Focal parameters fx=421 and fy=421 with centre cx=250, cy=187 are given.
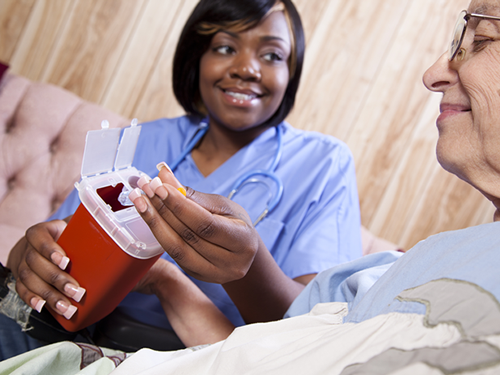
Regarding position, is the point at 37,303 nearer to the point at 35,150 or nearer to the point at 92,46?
the point at 35,150

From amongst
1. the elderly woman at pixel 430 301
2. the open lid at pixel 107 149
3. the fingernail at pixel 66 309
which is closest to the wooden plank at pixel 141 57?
the open lid at pixel 107 149

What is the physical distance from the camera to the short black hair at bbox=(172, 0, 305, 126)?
1.16m

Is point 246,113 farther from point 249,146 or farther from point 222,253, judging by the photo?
point 222,253

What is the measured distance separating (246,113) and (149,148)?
0.34 m

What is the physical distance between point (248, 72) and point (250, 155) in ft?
0.76

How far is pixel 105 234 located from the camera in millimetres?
656

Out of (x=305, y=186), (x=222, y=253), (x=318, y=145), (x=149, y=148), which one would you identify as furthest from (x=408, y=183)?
(x=222, y=253)

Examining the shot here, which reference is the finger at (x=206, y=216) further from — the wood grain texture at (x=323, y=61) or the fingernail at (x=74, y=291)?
the wood grain texture at (x=323, y=61)

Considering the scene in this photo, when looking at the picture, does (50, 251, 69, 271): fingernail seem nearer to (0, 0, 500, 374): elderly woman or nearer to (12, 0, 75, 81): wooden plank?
(0, 0, 500, 374): elderly woman

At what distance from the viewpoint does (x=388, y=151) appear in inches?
76.1

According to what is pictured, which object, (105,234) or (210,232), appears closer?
(210,232)

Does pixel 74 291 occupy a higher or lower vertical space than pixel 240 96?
lower

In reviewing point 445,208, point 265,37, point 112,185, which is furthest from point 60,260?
point 445,208

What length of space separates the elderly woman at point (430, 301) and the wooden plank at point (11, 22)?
5.13ft
